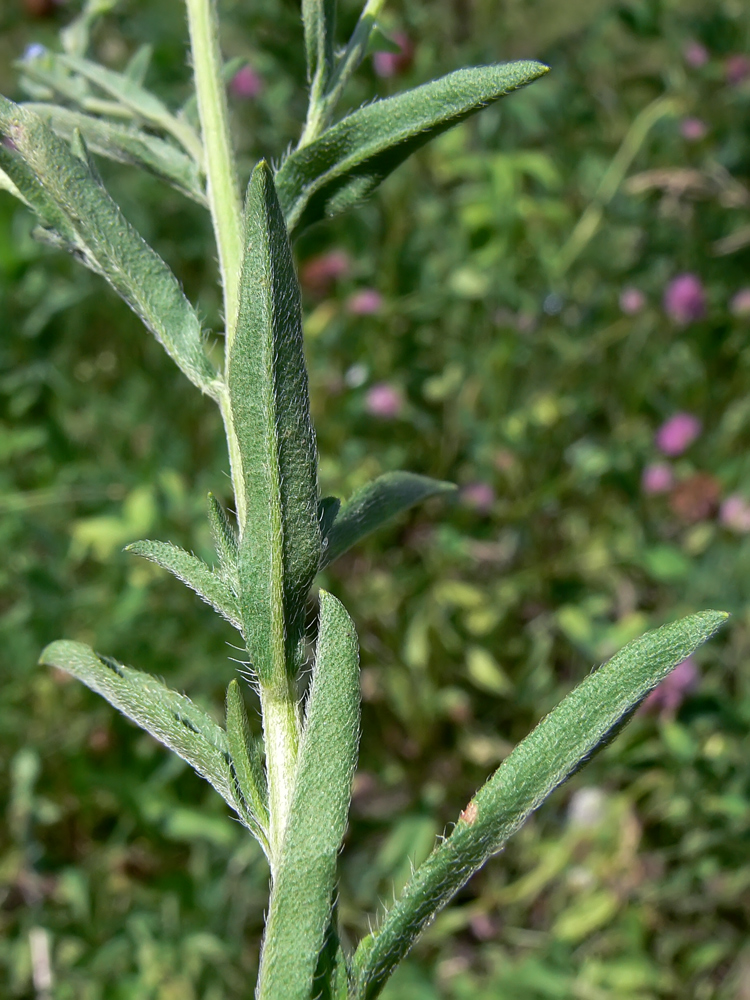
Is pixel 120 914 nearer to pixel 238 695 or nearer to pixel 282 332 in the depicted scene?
pixel 238 695

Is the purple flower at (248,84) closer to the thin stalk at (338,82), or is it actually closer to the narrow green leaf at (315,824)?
the thin stalk at (338,82)

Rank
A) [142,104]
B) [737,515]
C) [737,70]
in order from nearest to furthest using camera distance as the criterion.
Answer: [142,104], [737,515], [737,70]

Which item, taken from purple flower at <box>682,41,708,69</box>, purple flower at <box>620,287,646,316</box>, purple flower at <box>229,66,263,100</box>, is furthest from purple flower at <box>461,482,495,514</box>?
purple flower at <box>682,41,708,69</box>

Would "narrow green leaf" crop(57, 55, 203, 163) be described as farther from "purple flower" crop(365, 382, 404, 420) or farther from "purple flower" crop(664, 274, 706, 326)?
"purple flower" crop(664, 274, 706, 326)

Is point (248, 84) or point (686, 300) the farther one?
point (248, 84)

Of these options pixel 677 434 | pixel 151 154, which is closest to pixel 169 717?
pixel 151 154

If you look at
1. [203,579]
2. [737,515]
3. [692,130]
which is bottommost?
[737,515]

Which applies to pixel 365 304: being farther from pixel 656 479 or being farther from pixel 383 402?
pixel 656 479
